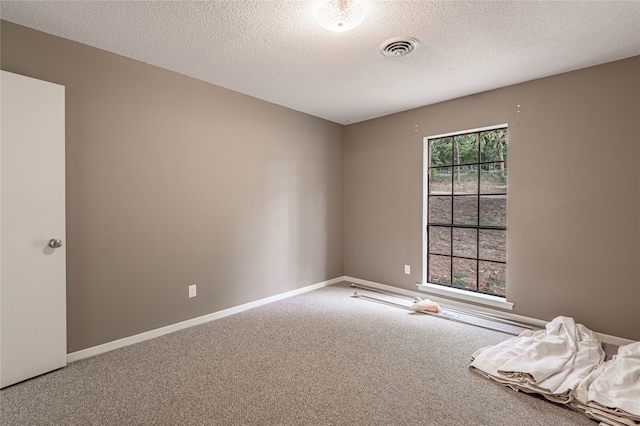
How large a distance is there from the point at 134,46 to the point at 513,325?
13.8 feet

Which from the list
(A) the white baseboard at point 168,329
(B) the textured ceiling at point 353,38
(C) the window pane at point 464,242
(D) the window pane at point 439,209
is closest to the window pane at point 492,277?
(C) the window pane at point 464,242

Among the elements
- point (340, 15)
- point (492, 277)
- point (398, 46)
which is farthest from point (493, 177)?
point (340, 15)

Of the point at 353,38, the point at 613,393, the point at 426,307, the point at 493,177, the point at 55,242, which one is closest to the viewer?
the point at 613,393

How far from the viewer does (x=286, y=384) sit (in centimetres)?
206

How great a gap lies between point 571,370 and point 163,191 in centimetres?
350

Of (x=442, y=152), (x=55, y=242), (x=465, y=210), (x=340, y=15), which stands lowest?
(x=55, y=242)

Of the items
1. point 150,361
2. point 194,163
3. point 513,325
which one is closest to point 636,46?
point 513,325

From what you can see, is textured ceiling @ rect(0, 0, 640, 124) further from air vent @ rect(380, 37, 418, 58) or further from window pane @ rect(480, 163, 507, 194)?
window pane @ rect(480, 163, 507, 194)

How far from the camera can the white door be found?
1991 mm

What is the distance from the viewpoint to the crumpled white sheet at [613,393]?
5.54 feet

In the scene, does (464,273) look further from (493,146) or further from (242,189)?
(242,189)

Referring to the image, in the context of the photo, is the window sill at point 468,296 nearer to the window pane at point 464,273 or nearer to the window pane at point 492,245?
the window pane at point 464,273

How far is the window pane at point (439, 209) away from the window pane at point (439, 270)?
48 centimetres

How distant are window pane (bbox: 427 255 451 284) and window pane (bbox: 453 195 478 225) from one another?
1.70 ft
